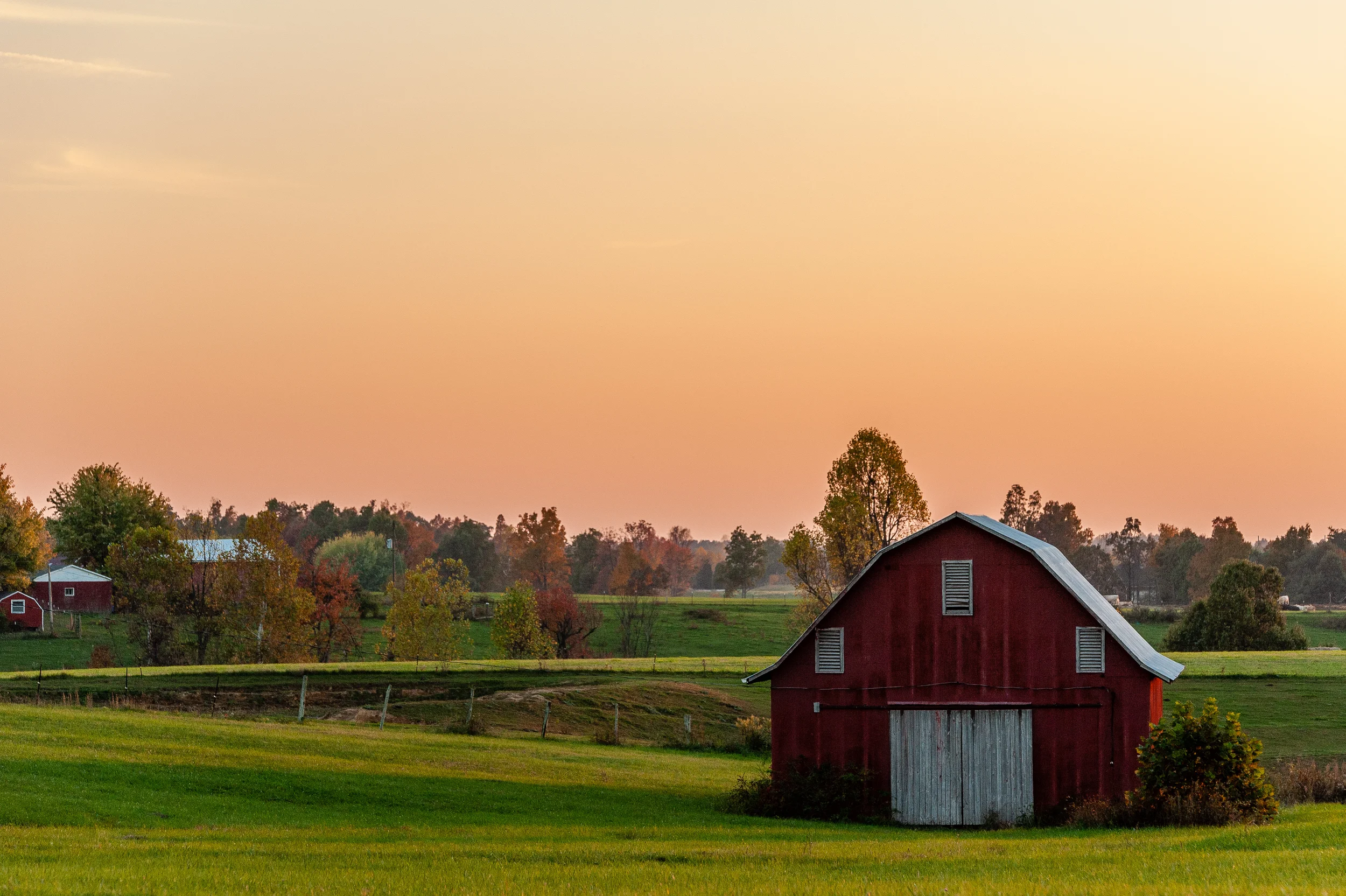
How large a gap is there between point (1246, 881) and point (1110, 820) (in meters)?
13.5

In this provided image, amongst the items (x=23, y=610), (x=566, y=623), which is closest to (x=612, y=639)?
(x=566, y=623)

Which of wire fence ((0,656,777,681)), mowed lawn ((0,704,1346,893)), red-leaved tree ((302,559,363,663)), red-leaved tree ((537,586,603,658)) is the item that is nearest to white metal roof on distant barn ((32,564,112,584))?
red-leaved tree ((302,559,363,663))

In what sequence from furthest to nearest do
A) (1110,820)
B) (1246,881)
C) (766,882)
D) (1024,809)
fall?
1. (1024,809)
2. (1110,820)
3. (766,882)
4. (1246,881)

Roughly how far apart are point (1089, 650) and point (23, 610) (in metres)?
108

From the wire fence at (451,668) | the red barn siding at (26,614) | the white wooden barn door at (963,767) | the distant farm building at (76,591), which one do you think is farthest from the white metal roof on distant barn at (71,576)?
the white wooden barn door at (963,767)

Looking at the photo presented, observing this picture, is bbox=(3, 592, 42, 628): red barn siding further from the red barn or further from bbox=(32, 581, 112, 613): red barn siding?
the red barn

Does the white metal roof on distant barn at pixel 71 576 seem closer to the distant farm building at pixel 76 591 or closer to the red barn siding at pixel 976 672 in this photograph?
the distant farm building at pixel 76 591

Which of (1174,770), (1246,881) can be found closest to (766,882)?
(1246,881)

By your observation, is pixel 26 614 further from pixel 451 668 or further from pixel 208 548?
pixel 451 668

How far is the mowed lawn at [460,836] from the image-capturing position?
19203mm

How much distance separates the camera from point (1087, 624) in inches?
1384

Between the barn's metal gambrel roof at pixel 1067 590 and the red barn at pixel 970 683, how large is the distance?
0.08 m

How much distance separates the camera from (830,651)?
36.9 m

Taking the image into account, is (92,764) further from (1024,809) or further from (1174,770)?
(1174,770)
